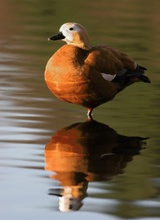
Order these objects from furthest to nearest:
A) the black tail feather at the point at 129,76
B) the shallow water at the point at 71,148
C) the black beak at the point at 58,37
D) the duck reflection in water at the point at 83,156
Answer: the black tail feather at the point at 129,76, the black beak at the point at 58,37, the duck reflection in water at the point at 83,156, the shallow water at the point at 71,148

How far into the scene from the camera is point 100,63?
1015cm

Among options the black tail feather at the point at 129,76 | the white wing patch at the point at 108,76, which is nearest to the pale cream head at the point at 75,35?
the white wing patch at the point at 108,76

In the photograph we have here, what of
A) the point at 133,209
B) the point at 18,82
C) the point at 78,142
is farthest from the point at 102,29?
the point at 133,209

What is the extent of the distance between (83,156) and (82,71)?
1672mm

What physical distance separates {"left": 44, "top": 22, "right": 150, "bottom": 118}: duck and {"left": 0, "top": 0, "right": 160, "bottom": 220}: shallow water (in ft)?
0.83

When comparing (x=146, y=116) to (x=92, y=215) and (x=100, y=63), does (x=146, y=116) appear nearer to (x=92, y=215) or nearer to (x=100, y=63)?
(x=100, y=63)

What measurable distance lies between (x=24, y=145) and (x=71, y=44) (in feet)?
6.53

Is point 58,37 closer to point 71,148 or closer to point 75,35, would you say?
point 75,35

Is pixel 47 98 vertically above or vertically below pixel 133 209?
above

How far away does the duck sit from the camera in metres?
9.83

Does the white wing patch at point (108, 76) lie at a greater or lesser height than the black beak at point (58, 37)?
lesser

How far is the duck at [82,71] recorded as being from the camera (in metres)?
9.83

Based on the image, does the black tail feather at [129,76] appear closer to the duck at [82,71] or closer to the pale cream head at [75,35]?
the duck at [82,71]

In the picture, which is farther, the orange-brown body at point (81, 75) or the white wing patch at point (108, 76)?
the white wing patch at point (108, 76)
